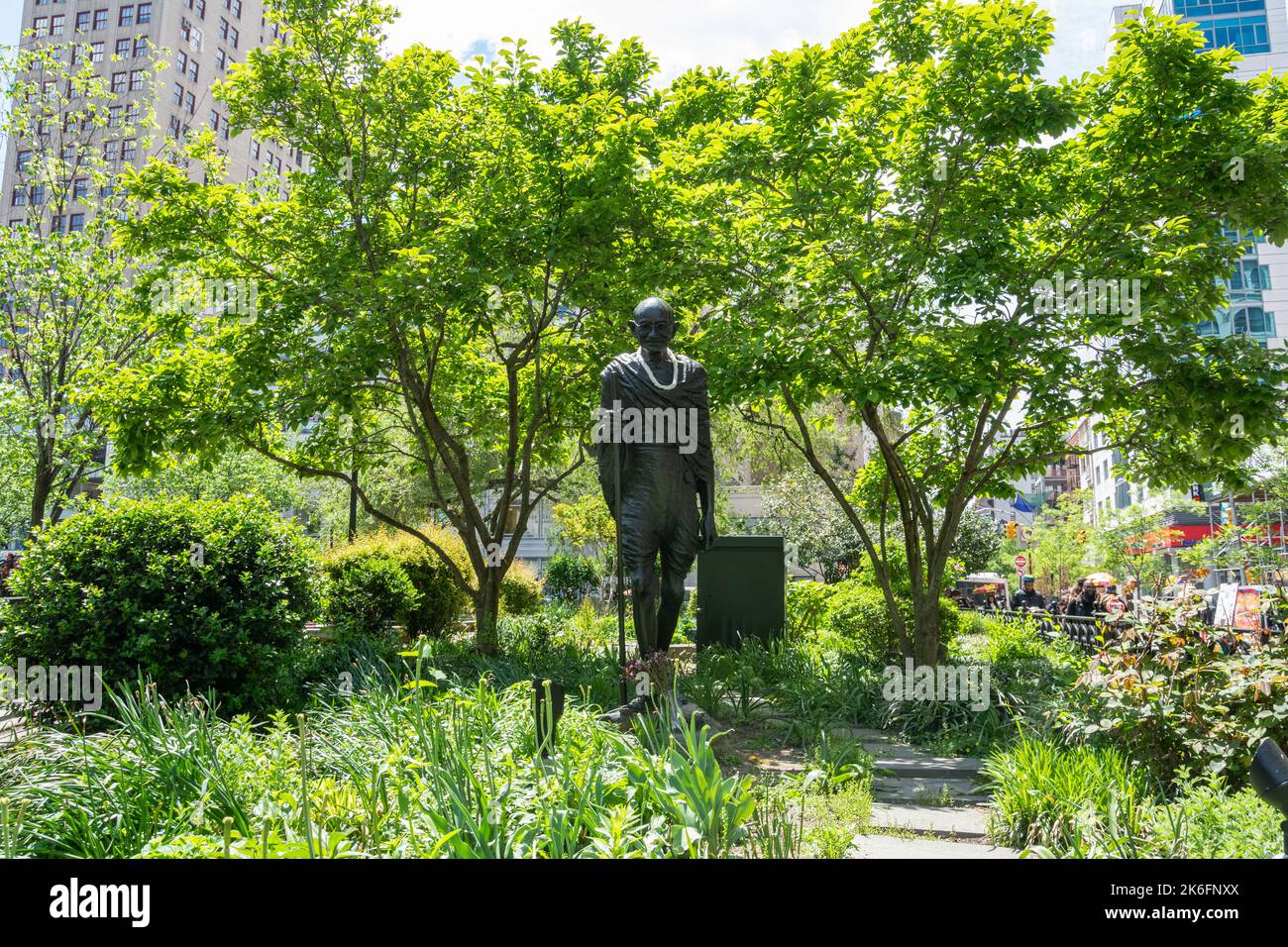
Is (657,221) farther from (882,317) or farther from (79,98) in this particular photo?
(79,98)

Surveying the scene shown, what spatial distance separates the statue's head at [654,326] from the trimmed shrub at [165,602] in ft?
12.2

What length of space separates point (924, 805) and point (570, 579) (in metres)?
23.7

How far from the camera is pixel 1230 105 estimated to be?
8.23 meters

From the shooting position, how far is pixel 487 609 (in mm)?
12055

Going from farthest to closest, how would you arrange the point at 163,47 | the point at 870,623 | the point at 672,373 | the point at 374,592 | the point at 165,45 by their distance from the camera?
the point at 165,45 < the point at 163,47 < the point at 374,592 < the point at 870,623 < the point at 672,373

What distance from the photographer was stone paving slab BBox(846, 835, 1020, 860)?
4.34m

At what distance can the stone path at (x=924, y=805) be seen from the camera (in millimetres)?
4500

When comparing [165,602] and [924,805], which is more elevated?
[165,602]

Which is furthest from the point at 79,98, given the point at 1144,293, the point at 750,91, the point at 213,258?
the point at 1144,293

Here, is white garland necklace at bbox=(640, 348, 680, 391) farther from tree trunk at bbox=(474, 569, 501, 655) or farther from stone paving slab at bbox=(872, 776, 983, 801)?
tree trunk at bbox=(474, 569, 501, 655)

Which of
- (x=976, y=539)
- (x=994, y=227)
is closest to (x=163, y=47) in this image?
(x=976, y=539)

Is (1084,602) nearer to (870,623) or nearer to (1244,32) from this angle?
(870,623)

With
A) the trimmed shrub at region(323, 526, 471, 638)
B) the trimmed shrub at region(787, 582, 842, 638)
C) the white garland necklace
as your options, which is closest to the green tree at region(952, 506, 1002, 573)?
the trimmed shrub at region(787, 582, 842, 638)

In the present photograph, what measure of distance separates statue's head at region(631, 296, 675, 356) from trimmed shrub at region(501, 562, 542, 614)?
38.0 ft
